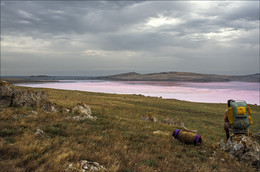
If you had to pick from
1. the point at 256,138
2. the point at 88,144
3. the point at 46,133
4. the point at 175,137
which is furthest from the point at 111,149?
the point at 256,138

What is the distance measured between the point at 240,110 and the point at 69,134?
27.0 feet

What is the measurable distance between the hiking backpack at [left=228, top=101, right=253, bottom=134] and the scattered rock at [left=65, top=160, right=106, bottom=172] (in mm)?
6418

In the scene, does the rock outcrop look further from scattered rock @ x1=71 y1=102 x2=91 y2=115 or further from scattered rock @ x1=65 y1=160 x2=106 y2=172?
scattered rock @ x1=65 y1=160 x2=106 y2=172

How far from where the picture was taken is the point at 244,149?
782cm

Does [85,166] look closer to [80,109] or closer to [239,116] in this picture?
[239,116]

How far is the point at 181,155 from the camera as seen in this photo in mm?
7715

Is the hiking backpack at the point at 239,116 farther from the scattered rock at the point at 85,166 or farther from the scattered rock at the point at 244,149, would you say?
the scattered rock at the point at 85,166

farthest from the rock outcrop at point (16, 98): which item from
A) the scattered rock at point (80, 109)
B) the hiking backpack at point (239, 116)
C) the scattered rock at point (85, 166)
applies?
the hiking backpack at point (239, 116)

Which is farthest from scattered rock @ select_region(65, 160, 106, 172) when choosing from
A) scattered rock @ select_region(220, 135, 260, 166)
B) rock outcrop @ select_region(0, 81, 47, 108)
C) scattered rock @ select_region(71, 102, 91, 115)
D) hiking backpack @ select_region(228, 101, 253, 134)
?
rock outcrop @ select_region(0, 81, 47, 108)

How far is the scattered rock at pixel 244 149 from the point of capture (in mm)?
7449

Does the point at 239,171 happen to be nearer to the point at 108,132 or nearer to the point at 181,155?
the point at 181,155

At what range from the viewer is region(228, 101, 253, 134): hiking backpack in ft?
25.9

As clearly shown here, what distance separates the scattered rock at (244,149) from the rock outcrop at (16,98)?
15611 millimetres

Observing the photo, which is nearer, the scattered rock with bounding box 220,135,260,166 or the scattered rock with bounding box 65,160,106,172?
the scattered rock with bounding box 65,160,106,172
